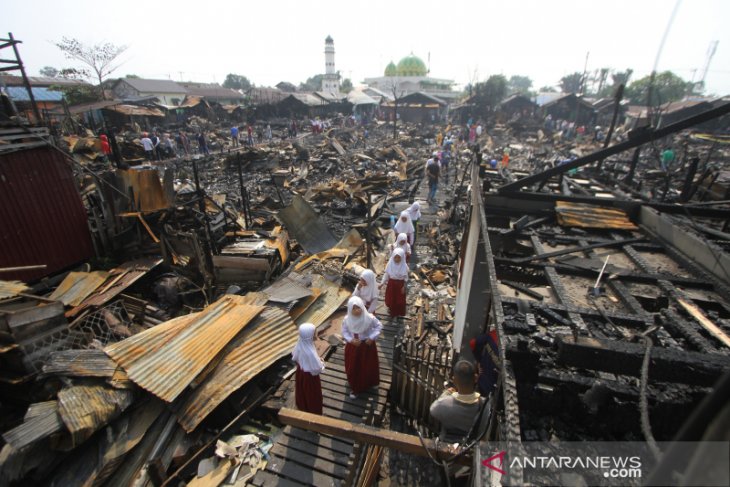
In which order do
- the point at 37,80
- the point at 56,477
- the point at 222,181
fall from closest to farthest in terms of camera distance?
the point at 56,477, the point at 222,181, the point at 37,80

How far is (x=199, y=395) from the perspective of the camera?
4.94m

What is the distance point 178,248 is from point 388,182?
35.3 ft

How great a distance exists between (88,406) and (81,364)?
2.54 feet

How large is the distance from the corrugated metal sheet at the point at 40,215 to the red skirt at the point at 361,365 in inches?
320

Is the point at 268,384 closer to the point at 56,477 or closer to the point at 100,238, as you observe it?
the point at 56,477

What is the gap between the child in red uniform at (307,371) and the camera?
4500 mm

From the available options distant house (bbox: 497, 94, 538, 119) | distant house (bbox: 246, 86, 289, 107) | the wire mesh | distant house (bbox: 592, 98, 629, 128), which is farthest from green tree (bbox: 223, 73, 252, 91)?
the wire mesh

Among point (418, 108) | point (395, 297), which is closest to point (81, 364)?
point (395, 297)

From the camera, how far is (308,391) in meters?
4.71

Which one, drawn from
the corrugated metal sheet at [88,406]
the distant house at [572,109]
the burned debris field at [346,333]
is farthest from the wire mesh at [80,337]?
the distant house at [572,109]

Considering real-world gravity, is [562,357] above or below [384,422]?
above

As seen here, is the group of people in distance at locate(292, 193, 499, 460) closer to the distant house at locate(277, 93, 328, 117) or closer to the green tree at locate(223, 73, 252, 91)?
the distant house at locate(277, 93, 328, 117)

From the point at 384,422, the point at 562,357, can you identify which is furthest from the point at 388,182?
the point at 562,357

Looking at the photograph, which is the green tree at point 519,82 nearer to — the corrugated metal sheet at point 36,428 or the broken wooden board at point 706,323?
the broken wooden board at point 706,323
